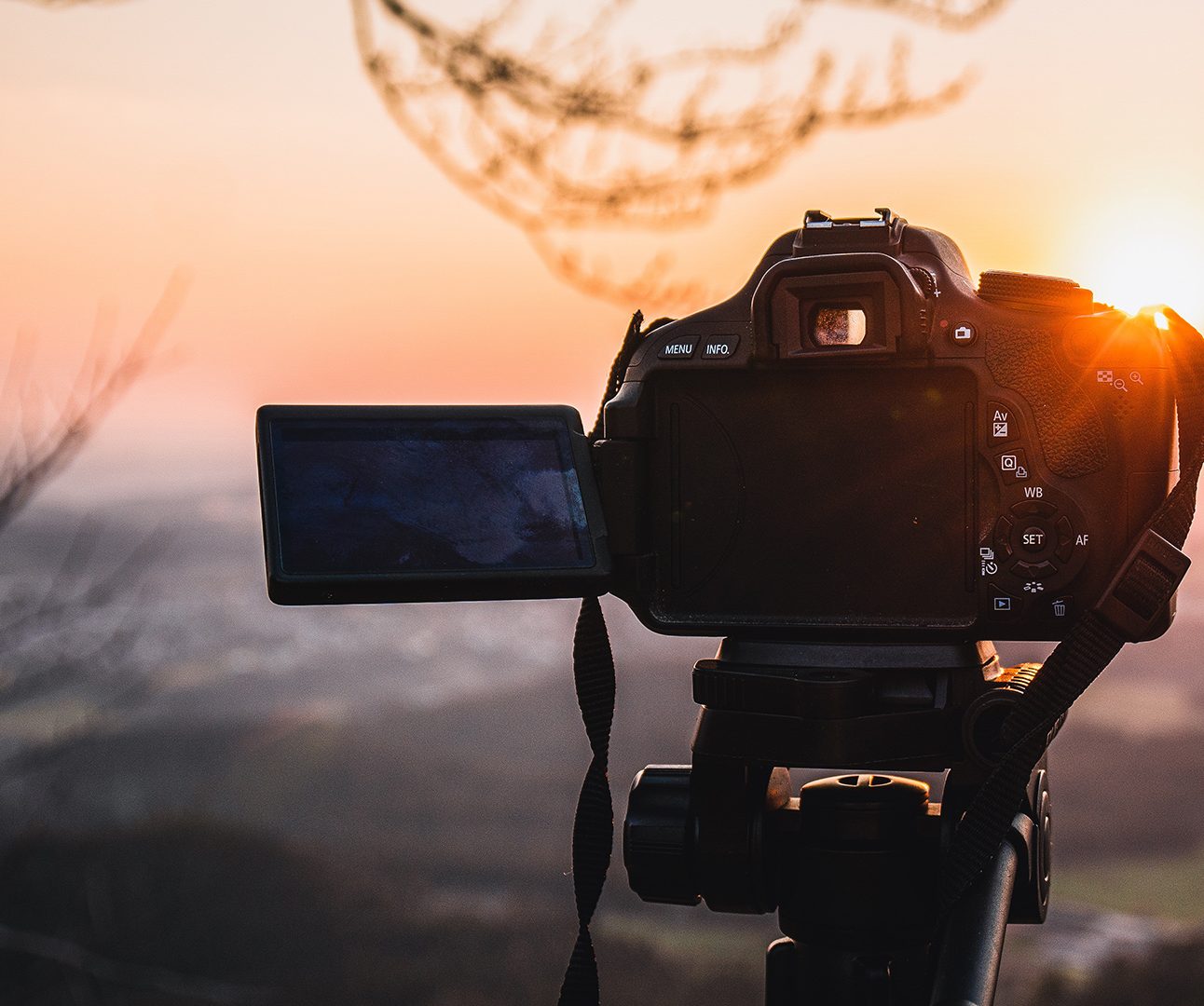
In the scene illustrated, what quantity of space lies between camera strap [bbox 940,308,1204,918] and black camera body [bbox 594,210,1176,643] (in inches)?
1.1

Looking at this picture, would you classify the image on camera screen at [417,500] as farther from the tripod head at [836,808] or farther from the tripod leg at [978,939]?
the tripod leg at [978,939]

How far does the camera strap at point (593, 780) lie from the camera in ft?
5.13

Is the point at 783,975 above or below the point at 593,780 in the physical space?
below

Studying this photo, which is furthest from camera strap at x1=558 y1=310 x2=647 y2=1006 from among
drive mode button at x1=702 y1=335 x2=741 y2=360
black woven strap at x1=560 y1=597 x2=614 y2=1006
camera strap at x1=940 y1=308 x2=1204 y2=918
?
camera strap at x1=940 y1=308 x2=1204 y2=918

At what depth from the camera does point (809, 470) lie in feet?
4.75

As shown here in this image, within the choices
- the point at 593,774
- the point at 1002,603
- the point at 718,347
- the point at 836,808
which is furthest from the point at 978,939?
the point at 718,347

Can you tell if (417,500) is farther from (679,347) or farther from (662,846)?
(662,846)

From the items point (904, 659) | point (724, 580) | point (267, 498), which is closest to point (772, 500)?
point (724, 580)

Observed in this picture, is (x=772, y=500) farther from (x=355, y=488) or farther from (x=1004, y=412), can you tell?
(x=355, y=488)

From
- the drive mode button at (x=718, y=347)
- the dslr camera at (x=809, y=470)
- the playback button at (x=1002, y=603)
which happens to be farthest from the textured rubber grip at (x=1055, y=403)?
the drive mode button at (x=718, y=347)

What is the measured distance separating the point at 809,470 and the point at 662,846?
1.40 ft

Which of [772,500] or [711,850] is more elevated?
[772,500]

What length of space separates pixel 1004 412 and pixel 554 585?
0.47 m

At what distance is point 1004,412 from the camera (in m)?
1.40
